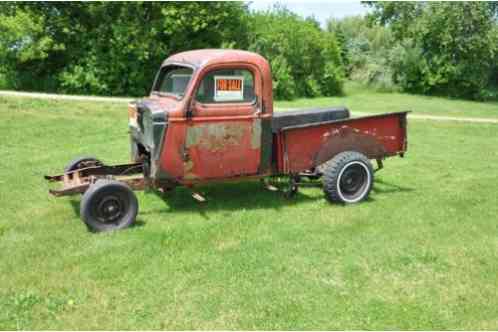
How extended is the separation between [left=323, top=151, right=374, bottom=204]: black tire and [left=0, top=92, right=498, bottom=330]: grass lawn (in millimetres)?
164

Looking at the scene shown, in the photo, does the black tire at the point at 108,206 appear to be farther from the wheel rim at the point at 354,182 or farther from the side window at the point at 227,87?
the wheel rim at the point at 354,182

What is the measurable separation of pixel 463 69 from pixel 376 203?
2326 cm

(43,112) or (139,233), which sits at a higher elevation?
(43,112)

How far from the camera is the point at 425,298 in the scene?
454 centimetres

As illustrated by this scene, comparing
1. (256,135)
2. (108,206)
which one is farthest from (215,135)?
(108,206)

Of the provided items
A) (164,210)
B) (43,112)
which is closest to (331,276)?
(164,210)

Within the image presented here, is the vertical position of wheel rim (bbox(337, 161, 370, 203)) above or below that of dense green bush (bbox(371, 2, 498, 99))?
below

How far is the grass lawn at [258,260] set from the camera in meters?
4.25

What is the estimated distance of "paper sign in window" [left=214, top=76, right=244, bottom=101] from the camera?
643 cm

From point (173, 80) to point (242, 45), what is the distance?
58.1 ft

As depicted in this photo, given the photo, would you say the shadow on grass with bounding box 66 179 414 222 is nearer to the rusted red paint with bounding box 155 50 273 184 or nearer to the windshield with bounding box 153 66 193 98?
the rusted red paint with bounding box 155 50 273 184

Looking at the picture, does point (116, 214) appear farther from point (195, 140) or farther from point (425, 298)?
point (425, 298)

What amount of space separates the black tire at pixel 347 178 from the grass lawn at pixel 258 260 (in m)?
0.16

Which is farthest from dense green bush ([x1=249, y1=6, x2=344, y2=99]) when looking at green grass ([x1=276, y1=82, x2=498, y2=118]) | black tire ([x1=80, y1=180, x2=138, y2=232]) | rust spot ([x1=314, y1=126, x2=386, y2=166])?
black tire ([x1=80, y1=180, x2=138, y2=232])
